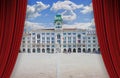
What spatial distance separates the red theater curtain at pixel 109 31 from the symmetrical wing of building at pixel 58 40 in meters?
0.19

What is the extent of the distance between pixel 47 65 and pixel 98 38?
67 centimetres

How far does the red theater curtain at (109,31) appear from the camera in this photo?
2580 mm

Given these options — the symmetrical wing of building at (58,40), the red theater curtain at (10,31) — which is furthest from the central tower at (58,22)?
the red theater curtain at (10,31)

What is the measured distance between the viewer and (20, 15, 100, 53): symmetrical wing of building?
2.82 metres

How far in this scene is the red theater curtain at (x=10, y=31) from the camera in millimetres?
2619

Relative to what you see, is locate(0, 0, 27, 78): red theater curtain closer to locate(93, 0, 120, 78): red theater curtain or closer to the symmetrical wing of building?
the symmetrical wing of building

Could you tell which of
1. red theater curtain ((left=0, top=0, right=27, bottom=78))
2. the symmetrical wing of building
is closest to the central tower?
the symmetrical wing of building

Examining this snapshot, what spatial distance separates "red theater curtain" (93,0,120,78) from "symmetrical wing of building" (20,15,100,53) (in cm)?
19

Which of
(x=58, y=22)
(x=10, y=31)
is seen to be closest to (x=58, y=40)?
(x=58, y=22)

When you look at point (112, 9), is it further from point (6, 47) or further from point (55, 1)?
point (6, 47)

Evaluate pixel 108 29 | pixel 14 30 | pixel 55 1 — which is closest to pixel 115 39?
pixel 108 29

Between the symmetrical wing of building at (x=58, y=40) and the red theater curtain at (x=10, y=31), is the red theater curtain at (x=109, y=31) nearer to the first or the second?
the symmetrical wing of building at (x=58, y=40)

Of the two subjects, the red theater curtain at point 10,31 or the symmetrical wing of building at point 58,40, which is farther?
the symmetrical wing of building at point 58,40

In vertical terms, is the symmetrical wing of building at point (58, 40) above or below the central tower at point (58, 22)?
below
